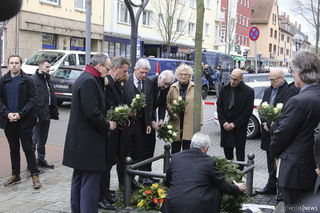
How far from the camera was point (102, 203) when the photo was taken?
17.6 feet

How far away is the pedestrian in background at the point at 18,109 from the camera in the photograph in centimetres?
623

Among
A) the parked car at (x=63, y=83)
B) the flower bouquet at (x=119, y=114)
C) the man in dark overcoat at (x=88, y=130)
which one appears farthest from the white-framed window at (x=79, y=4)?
the man in dark overcoat at (x=88, y=130)

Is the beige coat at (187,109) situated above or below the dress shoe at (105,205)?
above

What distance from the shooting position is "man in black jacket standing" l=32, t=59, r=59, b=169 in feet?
23.7

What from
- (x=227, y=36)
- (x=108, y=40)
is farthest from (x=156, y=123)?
(x=227, y=36)

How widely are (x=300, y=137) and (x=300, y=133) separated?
0.03 metres

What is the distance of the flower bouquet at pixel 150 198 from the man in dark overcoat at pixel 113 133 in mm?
353

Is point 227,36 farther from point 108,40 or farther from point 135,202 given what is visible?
point 135,202

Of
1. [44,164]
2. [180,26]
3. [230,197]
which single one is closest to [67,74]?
[44,164]

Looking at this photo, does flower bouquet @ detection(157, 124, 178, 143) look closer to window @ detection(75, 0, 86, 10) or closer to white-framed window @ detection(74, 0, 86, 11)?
white-framed window @ detection(74, 0, 86, 11)

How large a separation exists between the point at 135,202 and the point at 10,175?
2.56m

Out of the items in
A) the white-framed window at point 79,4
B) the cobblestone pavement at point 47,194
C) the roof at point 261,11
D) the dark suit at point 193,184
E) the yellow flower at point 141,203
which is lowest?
the cobblestone pavement at point 47,194

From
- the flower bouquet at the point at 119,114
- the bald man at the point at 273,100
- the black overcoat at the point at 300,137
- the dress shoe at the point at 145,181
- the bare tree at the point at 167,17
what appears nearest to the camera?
the black overcoat at the point at 300,137

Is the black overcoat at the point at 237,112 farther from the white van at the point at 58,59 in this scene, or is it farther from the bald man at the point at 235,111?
the white van at the point at 58,59
